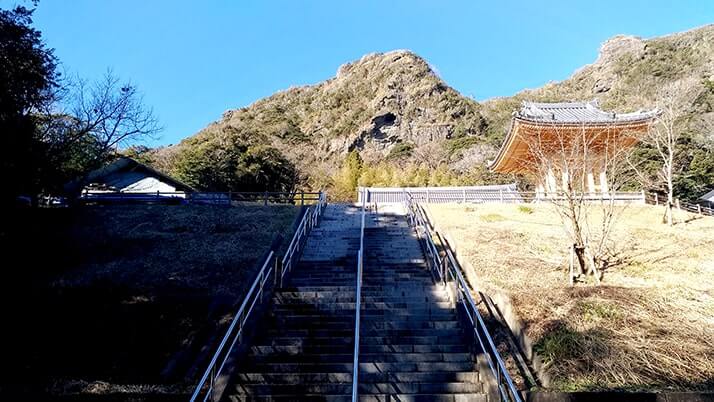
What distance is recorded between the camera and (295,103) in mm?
71500

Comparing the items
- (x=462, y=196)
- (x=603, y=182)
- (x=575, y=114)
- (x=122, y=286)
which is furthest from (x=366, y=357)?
(x=575, y=114)

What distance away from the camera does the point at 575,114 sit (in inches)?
830

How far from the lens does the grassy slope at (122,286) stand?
19.7 ft

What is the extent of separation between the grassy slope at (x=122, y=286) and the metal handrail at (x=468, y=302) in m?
3.90

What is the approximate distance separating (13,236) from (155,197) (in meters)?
7.16

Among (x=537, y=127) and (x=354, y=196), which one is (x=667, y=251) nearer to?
(x=537, y=127)

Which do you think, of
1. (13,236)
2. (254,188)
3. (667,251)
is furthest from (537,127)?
(254,188)

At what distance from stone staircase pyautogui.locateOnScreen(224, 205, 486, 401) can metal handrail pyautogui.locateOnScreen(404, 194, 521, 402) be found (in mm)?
→ 263

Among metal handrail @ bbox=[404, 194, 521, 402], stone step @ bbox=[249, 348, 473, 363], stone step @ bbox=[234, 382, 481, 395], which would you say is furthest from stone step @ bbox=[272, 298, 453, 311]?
stone step @ bbox=[234, 382, 481, 395]

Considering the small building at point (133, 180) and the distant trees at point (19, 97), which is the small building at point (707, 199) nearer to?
the small building at point (133, 180)

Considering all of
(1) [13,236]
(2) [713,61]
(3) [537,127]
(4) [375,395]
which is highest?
(2) [713,61]

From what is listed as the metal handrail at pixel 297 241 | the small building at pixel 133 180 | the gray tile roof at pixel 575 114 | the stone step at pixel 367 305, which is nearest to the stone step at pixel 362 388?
the stone step at pixel 367 305

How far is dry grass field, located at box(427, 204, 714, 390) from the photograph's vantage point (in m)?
5.08

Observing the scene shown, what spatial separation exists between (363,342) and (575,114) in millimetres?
19387
